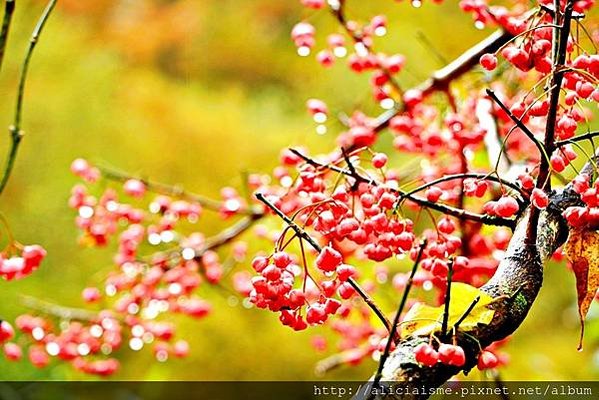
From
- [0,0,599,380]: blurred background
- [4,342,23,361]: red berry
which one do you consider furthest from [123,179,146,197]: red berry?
[0,0,599,380]: blurred background

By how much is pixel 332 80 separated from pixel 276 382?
2.43 feet

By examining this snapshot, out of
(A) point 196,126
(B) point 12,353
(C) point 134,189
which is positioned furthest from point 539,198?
(A) point 196,126

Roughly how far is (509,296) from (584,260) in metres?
0.06

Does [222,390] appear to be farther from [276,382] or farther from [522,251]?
[522,251]

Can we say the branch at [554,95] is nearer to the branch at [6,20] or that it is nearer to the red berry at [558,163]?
the red berry at [558,163]

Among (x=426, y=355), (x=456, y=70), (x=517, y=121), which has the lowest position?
(x=426, y=355)

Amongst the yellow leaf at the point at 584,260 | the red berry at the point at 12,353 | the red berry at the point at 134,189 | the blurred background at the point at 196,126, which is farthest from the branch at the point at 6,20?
the blurred background at the point at 196,126

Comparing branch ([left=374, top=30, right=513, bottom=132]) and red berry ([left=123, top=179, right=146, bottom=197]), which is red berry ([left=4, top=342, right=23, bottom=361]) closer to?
red berry ([left=123, top=179, right=146, bottom=197])

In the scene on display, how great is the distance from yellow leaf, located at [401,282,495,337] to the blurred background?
1146mm

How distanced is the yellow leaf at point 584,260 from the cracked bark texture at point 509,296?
1 cm

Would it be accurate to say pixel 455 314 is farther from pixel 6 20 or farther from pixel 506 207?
pixel 6 20

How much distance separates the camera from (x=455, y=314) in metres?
0.38

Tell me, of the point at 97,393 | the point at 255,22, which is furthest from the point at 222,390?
the point at 255,22

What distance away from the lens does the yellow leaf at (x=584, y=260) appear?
39 centimetres
